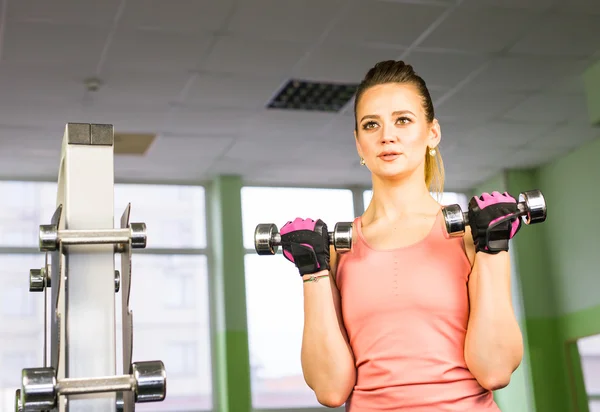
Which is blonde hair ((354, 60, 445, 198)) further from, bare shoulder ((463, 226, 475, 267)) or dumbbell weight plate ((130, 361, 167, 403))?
dumbbell weight plate ((130, 361, 167, 403))

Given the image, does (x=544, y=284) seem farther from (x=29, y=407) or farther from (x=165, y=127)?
(x=29, y=407)

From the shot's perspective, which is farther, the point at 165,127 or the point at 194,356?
the point at 194,356

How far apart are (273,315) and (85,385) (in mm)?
6645

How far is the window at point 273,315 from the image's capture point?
7.70 metres

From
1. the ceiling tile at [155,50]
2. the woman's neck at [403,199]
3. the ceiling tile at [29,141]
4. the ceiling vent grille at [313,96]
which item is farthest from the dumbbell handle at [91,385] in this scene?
the ceiling tile at [29,141]

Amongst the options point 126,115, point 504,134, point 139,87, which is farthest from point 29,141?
point 504,134

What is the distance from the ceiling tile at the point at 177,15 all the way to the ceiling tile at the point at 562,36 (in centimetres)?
191

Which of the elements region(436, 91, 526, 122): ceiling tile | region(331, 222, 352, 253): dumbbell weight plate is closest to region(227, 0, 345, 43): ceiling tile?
region(436, 91, 526, 122): ceiling tile

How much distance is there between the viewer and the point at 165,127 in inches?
249

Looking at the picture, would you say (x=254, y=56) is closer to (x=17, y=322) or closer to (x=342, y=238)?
(x=17, y=322)

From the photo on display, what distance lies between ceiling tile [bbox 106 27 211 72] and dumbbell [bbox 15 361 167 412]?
3.76 metres

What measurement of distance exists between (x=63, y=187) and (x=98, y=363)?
0.32m

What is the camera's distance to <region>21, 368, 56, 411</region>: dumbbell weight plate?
116 cm

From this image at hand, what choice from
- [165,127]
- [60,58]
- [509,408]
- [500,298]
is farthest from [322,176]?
[500,298]
